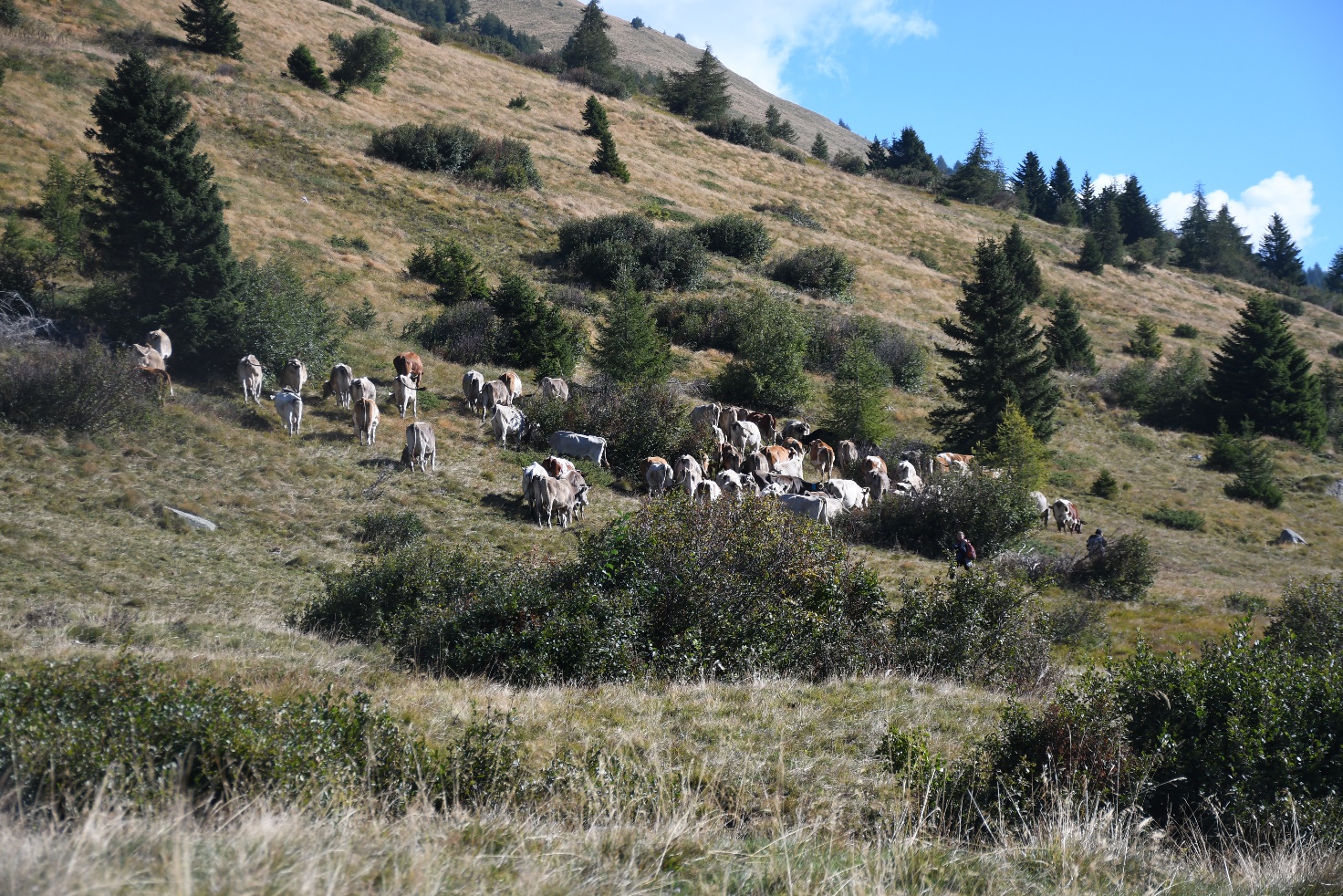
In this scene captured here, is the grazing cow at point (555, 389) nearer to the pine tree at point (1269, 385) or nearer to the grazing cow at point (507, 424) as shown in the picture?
the grazing cow at point (507, 424)

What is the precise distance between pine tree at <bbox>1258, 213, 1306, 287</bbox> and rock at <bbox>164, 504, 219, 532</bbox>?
109368 mm

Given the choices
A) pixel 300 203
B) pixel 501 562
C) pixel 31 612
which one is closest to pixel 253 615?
pixel 31 612

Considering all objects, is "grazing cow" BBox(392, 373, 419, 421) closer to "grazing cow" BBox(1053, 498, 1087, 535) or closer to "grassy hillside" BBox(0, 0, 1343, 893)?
"grassy hillside" BBox(0, 0, 1343, 893)

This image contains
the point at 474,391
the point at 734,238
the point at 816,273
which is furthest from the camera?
the point at 734,238

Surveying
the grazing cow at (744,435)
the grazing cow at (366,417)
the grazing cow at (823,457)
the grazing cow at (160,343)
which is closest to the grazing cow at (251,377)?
the grazing cow at (160,343)

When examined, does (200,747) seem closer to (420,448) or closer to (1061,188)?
(420,448)

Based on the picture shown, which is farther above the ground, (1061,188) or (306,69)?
(1061,188)

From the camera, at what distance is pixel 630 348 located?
27656mm

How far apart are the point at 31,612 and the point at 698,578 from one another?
24.6ft

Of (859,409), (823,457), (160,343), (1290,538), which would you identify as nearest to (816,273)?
(859,409)

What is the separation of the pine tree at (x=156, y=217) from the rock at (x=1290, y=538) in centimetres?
3439

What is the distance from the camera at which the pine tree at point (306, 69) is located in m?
46.9

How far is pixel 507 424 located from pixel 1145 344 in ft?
156

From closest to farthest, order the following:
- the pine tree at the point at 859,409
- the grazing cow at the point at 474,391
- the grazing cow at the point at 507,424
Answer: the grazing cow at the point at 507,424
the grazing cow at the point at 474,391
the pine tree at the point at 859,409
